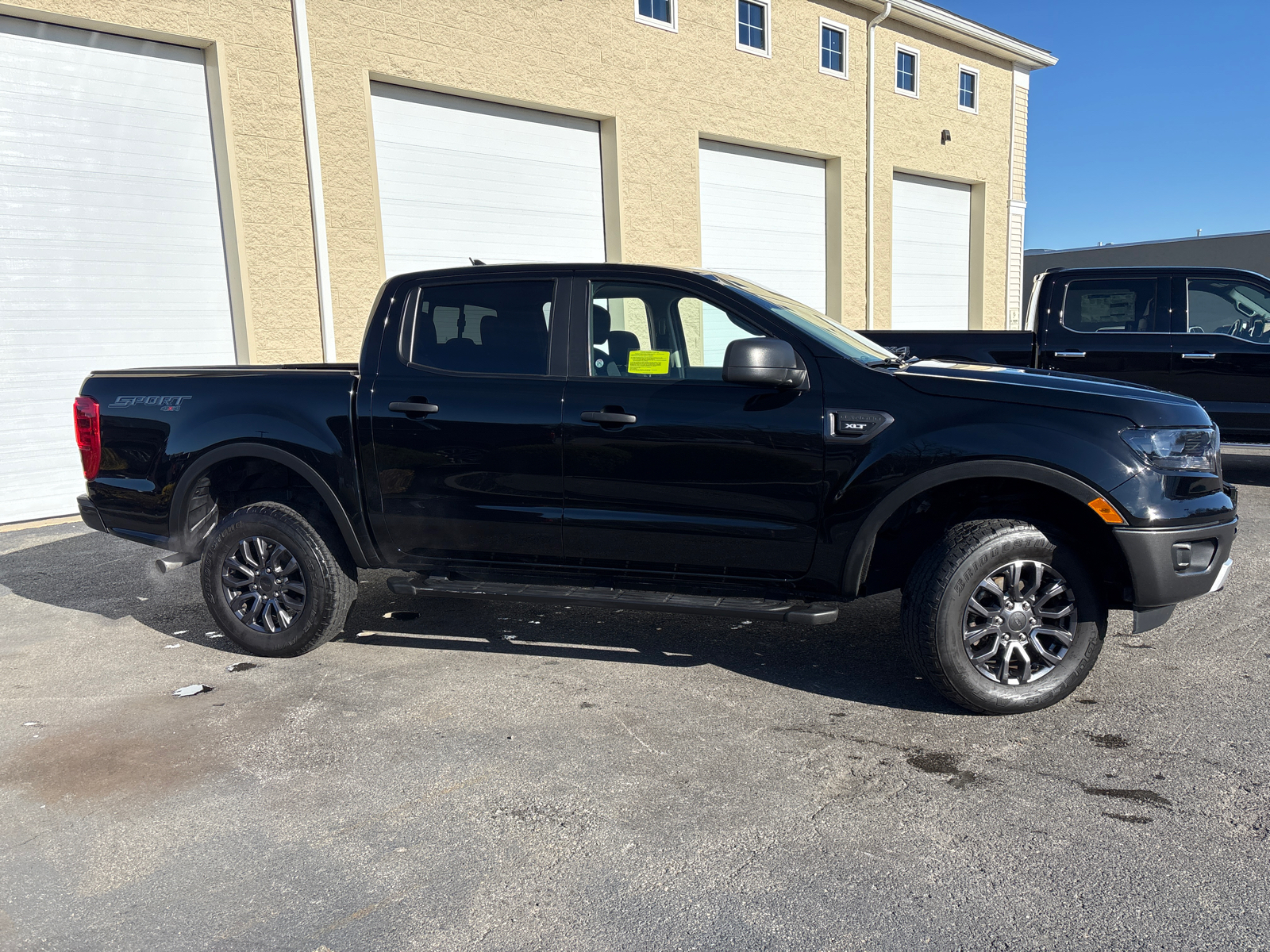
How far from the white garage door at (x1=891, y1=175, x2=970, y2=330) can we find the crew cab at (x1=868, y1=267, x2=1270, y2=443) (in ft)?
31.1

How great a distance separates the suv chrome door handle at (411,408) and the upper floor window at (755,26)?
1202 centimetres

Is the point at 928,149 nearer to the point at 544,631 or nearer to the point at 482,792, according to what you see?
the point at 544,631

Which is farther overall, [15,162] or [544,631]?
[15,162]

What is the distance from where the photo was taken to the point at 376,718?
388cm

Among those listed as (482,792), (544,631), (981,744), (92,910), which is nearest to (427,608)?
(544,631)

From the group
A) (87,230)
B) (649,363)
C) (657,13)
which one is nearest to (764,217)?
(657,13)

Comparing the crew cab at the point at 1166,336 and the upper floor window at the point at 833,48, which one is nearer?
the crew cab at the point at 1166,336

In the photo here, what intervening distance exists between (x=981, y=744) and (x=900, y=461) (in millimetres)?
1150

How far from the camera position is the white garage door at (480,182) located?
35.1ft

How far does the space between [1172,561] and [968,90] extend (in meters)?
18.4

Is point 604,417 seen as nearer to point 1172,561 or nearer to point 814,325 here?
point 814,325

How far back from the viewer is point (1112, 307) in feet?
27.4

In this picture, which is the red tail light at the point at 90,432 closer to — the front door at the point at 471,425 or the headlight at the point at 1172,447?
the front door at the point at 471,425

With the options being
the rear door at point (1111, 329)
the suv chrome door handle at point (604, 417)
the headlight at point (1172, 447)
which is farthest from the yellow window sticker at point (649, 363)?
the rear door at point (1111, 329)
